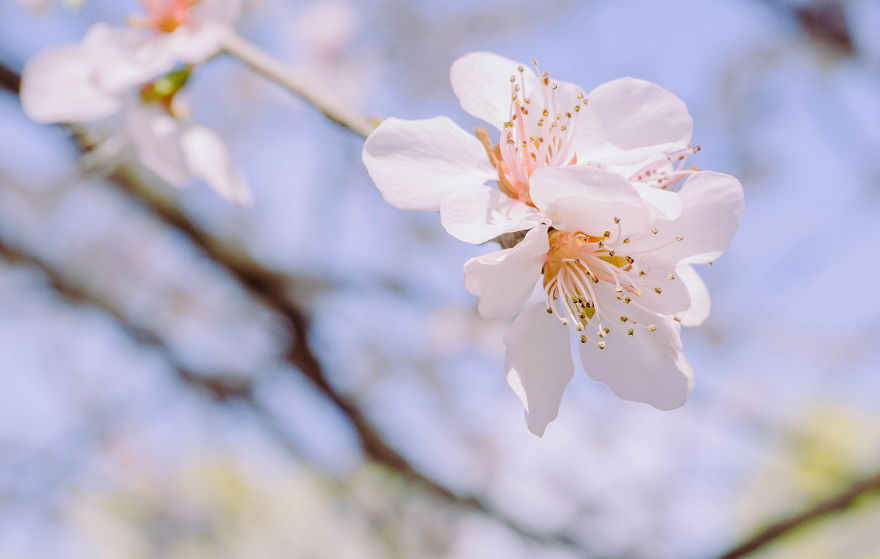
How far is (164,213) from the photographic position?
1.49 meters

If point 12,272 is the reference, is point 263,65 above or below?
above

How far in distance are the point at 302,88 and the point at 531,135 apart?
0.28 m

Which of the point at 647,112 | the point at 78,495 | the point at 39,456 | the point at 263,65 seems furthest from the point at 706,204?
the point at 78,495

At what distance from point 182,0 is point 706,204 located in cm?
83

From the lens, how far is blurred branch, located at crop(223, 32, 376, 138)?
627 millimetres

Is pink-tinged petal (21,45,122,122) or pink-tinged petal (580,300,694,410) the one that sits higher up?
pink-tinged petal (580,300,694,410)

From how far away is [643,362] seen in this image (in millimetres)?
579

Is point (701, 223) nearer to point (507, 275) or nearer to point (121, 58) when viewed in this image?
point (507, 275)

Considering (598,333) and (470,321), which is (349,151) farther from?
(598,333)

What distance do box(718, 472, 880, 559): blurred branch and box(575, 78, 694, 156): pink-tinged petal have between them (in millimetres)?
964

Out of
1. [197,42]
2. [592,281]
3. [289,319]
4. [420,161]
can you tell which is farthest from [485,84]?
[289,319]

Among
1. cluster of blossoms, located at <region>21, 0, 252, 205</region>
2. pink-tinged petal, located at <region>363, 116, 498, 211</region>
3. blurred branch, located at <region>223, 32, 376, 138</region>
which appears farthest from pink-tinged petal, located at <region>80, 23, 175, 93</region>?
pink-tinged petal, located at <region>363, 116, 498, 211</region>

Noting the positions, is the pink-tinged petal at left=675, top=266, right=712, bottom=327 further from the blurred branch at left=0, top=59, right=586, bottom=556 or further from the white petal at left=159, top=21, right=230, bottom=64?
the blurred branch at left=0, top=59, right=586, bottom=556

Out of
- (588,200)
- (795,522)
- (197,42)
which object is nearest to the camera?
(588,200)
